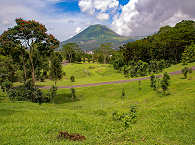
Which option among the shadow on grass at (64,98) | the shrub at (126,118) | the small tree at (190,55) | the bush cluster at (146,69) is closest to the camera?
the shrub at (126,118)

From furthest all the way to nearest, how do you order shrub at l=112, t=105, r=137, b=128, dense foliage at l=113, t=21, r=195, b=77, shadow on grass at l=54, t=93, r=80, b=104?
dense foliage at l=113, t=21, r=195, b=77 → shadow on grass at l=54, t=93, r=80, b=104 → shrub at l=112, t=105, r=137, b=128

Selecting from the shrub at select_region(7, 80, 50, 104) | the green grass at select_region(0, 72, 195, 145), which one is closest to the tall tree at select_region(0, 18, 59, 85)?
the shrub at select_region(7, 80, 50, 104)

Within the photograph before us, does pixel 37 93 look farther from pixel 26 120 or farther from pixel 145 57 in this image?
pixel 145 57

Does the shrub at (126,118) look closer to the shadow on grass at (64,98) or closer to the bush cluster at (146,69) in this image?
the shadow on grass at (64,98)

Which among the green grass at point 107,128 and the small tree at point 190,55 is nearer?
the green grass at point 107,128

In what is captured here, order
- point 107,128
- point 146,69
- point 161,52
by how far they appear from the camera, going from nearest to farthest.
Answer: point 107,128
point 146,69
point 161,52

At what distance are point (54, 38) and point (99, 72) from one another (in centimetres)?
4922

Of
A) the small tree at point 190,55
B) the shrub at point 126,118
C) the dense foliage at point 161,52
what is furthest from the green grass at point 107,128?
the small tree at point 190,55

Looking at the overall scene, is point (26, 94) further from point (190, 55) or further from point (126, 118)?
point (190, 55)

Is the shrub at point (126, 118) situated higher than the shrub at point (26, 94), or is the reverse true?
the shrub at point (26, 94)

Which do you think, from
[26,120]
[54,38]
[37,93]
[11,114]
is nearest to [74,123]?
[26,120]

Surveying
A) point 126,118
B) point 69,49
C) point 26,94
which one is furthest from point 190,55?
point 69,49

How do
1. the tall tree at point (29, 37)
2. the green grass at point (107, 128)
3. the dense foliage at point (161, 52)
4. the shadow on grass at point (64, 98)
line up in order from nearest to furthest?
the green grass at point (107, 128)
the tall tree at point (29, 37)
the shadow on grass at point (64, 98)
the dense foliage at point (161, 52)

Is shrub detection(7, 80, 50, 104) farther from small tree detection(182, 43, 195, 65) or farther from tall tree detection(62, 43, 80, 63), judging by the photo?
tall tree detection(62, 43, 80, 63)
